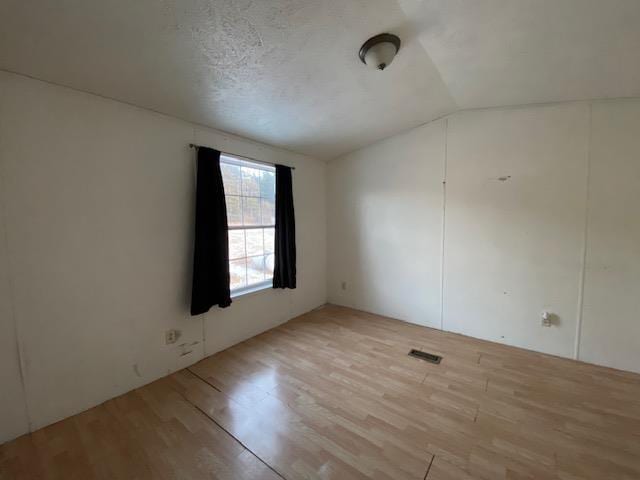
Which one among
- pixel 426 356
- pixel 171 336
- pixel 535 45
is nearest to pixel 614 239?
pixel 535 45

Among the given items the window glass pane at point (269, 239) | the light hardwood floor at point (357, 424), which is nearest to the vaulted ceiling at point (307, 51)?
the window glass pane at point (269, 239)

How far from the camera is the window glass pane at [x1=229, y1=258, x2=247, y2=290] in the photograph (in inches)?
107

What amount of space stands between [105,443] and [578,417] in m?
3.03

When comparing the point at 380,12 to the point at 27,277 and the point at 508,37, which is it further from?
the point at 27,277

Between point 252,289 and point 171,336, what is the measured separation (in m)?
0.92

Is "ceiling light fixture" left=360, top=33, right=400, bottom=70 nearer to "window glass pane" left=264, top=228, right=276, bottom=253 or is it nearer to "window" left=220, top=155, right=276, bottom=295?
"window" left=220, top=155, right=276, bottom=295

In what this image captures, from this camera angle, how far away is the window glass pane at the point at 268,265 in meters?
3.09

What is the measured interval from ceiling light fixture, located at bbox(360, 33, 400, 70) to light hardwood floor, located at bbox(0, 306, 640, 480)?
2.39 meters

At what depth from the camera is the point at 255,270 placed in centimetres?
298

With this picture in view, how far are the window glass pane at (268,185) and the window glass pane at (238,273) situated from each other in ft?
2.76

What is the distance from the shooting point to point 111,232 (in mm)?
1842

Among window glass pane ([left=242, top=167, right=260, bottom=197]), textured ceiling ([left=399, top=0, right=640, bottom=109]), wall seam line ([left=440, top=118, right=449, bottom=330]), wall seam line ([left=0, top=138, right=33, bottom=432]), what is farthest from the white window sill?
textured ceiling ([left=399, top=0, right=640, bottom=109])

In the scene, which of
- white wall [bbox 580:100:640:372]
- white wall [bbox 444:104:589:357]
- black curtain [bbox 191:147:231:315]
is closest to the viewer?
white wall [bbox 580:100:640:372]

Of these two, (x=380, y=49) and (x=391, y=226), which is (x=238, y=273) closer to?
(x=391, y=226)
